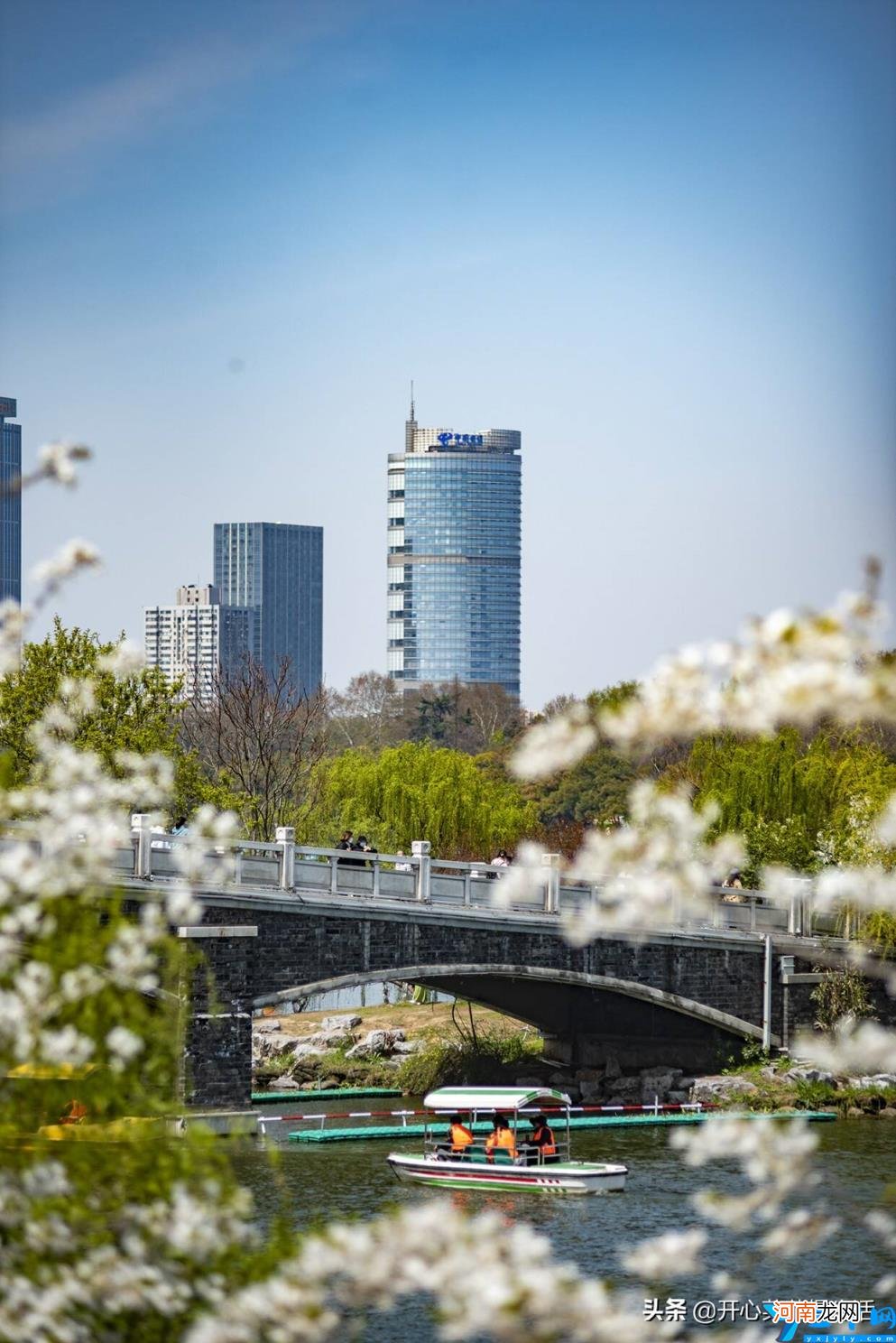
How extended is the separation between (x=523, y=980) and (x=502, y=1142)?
30.4 ft

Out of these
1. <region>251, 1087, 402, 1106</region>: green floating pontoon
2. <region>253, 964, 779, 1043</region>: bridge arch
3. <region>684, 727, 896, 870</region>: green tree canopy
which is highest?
<region>684, 727, 896, 870</region>: green tree canopy

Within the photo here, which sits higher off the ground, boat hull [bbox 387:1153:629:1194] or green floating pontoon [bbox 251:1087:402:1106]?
boat hull [bbox 387:1153:629:1194]

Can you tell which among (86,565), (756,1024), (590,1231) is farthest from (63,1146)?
(756,1024)

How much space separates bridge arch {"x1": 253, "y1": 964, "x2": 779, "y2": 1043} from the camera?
94.3 feet

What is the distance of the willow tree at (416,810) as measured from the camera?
51.5 m

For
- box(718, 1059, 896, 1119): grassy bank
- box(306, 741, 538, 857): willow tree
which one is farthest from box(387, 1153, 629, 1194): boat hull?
box(306, 741, 538, 857): willow tree

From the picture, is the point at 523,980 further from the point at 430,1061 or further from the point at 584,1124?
the point at 584,1124

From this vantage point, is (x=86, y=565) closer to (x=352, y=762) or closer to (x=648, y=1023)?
(x=648, y=1023)

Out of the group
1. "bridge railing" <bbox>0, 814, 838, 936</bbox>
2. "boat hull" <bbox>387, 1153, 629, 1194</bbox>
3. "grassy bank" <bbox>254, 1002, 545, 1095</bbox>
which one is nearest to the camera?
"boat hull" <bbox>387, 1153, 629, 1194</bbox>

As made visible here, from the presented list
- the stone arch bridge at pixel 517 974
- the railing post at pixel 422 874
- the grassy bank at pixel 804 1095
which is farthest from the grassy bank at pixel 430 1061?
the railing post at pixel 422 874

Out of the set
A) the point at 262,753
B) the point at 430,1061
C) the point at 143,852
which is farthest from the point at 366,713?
the point at 143,852

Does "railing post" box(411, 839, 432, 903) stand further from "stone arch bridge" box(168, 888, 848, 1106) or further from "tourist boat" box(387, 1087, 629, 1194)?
"tourist boat" box(387, 1087, 629, 1194)

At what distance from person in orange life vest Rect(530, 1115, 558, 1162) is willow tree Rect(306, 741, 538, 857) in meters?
23.4

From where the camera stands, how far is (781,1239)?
7.17m
